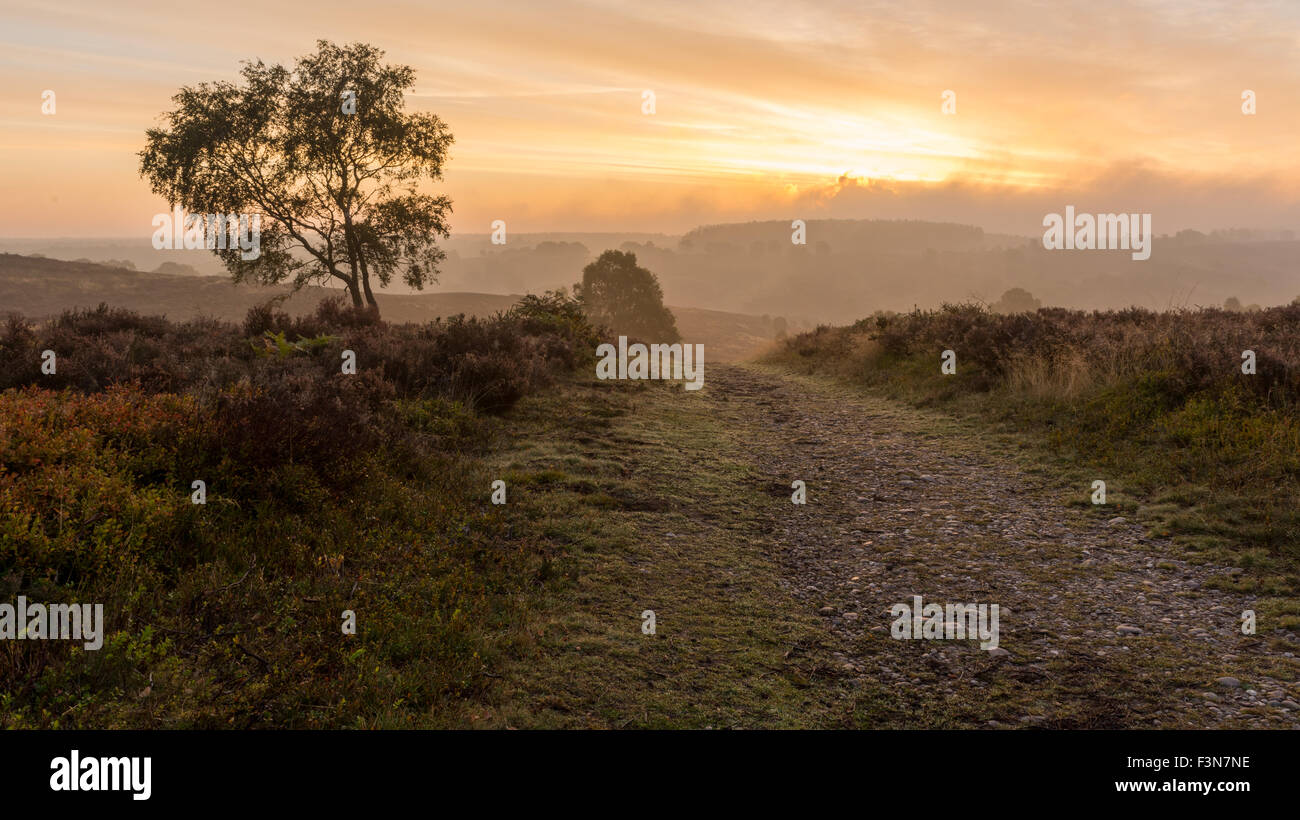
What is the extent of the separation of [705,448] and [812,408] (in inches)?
232

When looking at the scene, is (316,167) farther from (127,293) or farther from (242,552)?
(127,293)

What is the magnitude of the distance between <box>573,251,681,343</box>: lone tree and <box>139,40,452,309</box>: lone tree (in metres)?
33.6

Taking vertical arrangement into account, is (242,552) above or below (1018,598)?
above

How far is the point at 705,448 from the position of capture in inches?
539

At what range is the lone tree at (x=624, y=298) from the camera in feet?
214

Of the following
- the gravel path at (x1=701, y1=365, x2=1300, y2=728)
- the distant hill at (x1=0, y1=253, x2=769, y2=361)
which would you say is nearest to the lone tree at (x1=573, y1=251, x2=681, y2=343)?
the distant hill at (x1=0, y1=253, x2=769, y2=361)

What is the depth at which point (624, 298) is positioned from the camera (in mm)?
65688

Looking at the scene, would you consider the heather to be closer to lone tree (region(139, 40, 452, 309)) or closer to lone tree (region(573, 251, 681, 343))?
lone tree (region(139, 40, 452, 309))

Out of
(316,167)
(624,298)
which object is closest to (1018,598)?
(316,167)

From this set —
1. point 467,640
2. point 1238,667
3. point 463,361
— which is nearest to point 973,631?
point 1238,667

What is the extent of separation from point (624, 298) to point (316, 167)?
37914 millimetres

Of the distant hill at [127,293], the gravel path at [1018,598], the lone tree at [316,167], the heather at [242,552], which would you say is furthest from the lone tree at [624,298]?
the heather at [242,552]

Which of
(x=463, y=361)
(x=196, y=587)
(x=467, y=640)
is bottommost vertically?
(x=467, y=640)
